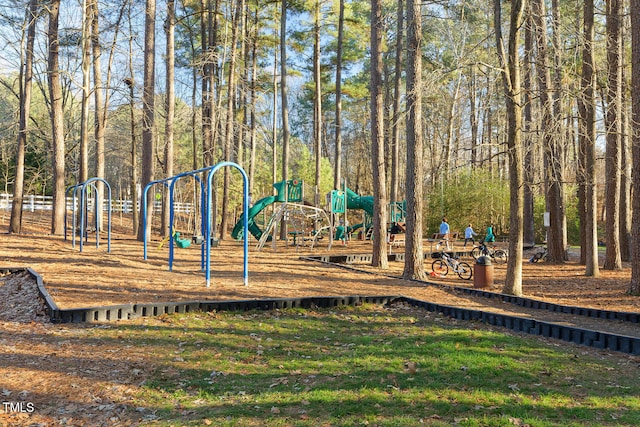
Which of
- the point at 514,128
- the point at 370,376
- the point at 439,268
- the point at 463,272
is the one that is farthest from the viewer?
the point at 439,268

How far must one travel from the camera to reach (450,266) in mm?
13406

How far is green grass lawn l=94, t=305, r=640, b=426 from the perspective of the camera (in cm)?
406

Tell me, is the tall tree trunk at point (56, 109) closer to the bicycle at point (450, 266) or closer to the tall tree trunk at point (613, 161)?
the bicycle at point (450, 266)

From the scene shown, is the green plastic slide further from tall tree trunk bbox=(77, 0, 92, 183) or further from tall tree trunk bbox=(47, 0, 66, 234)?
tall tree trunk bbox=(47, 0, 66, 234)

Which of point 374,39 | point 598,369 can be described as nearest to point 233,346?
point 598,369

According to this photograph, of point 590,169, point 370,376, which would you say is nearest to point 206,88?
point 590,169

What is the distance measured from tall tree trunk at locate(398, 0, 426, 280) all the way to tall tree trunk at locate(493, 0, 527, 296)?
2064 mm

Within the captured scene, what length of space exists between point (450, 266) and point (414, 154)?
3.31 m

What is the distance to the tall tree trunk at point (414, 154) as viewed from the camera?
38.7ft

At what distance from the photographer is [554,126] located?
374 inches

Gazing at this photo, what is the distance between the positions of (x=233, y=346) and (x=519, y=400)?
3.18m

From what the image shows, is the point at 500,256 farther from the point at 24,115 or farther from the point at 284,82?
the point at 24,115

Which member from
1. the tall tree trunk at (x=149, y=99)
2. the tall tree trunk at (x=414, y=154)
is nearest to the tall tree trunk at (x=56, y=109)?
the tall tree trunk at (x=149, y=99)

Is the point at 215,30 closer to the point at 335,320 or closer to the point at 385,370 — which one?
the point at 335,320
